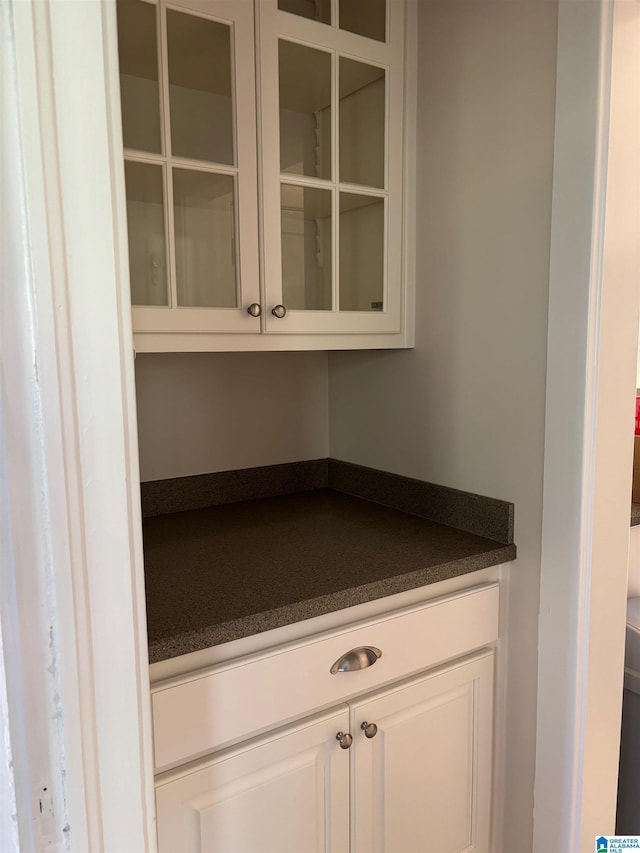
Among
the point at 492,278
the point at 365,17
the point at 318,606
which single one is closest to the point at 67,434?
the point at 318,606

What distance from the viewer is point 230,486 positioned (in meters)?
1.77

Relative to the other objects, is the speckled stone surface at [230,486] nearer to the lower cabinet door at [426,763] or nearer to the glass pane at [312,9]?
the lower cabinet door at [426,763]

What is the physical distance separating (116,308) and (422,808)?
1.22 m

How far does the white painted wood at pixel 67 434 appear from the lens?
0.53m

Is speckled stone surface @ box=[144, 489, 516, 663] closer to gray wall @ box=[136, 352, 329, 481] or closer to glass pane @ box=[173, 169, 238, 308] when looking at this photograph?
gray wall @ box=[136, 352, 329, 481]

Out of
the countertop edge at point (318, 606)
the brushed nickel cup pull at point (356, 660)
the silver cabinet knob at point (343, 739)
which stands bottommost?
the silver cabinet knob at point (343, 739)

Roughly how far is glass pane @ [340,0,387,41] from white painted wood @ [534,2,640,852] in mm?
433

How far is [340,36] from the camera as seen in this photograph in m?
1.38

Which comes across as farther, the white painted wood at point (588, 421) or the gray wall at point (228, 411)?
the gray wall at point (228, 411)

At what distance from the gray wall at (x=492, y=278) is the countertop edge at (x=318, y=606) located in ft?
0.43

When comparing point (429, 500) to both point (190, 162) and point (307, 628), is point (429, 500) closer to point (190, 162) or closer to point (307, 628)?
point (307, 628)

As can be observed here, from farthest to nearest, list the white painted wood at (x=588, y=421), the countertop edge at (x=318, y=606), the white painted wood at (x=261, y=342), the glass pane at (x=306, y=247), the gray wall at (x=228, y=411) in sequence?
1. the gray wall at (x=228, y=411)
2. the glass pane at (x=306, y=247)
3. the white painted wood at (x=261, y=342)
4. the white painted wood at (x=588, y=421)
5. the countertop edge at (x=318, y=606)

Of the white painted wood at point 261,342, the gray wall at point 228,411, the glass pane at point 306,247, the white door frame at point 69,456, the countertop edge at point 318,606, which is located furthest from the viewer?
the gray wall at point 228,411

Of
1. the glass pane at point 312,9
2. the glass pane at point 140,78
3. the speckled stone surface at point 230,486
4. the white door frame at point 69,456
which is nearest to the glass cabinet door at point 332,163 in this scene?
the glass pane at point 312,9
